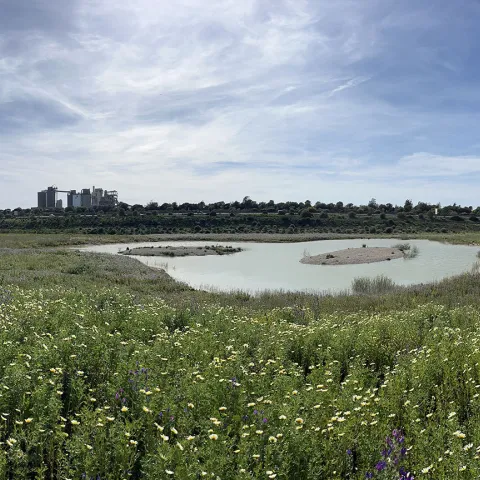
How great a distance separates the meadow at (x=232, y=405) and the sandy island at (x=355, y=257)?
99.2 feet

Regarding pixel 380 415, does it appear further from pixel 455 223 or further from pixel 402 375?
pixel 455 223

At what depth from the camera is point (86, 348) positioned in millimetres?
7242

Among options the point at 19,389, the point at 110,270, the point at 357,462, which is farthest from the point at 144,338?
the point at 110,270

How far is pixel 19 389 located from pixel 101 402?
1.10 meters

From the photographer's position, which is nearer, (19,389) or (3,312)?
(19,389)

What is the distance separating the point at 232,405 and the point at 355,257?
38586 millimetres

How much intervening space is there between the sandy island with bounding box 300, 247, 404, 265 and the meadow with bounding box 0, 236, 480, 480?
99.2 feet

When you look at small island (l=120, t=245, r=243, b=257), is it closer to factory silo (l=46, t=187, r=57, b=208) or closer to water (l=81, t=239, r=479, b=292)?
water (l=81, t=239, r=479, b=292)

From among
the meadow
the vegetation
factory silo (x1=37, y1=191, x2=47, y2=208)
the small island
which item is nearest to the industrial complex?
factory silo (x1=37, y1=191, x2=47, y2=208)

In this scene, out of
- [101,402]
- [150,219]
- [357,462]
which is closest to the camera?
[357,462]

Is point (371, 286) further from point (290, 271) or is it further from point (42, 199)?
point (42, 199)

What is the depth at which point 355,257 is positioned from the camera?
4278cm

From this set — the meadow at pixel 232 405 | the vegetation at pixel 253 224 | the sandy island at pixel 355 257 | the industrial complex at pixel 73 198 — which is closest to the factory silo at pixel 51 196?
the industrial complex at pixel 73 198

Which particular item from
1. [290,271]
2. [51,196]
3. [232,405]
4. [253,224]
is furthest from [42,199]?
[232,405]
